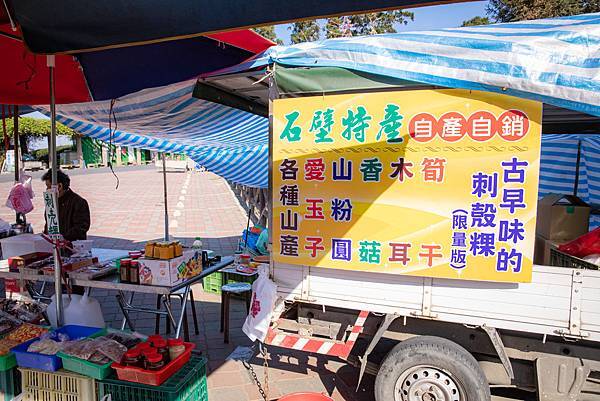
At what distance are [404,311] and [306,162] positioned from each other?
131cm

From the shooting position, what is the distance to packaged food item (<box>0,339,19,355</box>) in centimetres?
289

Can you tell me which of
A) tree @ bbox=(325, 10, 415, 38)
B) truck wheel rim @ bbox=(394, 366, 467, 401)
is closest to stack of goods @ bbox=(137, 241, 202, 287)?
truck wheel rim @ bbox=(394, 366, 467, 401)

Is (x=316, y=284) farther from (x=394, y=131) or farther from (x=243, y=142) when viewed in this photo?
(x=243, y=142)

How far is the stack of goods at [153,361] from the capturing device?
258 cm

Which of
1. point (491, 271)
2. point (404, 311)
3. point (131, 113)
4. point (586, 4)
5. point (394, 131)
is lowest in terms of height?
point (404, 311)

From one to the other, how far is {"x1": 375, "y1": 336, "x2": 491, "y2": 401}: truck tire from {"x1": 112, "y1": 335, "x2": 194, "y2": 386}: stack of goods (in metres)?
1.45

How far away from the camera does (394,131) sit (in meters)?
2.87

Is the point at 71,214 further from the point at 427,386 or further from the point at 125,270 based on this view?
the point at 427,386

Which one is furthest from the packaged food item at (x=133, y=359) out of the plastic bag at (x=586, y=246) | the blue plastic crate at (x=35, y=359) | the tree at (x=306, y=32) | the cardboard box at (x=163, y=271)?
the tree at (x=306, y=32)

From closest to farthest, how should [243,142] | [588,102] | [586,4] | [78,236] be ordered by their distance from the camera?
1. [588,102]
2. [78,236]
3. [243,142]
4. [586,4]

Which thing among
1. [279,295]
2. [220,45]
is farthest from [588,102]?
[220,45]

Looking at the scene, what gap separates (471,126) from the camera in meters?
2.72

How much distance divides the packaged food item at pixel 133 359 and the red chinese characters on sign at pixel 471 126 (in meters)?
2.40

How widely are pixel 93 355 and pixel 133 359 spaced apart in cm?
30
